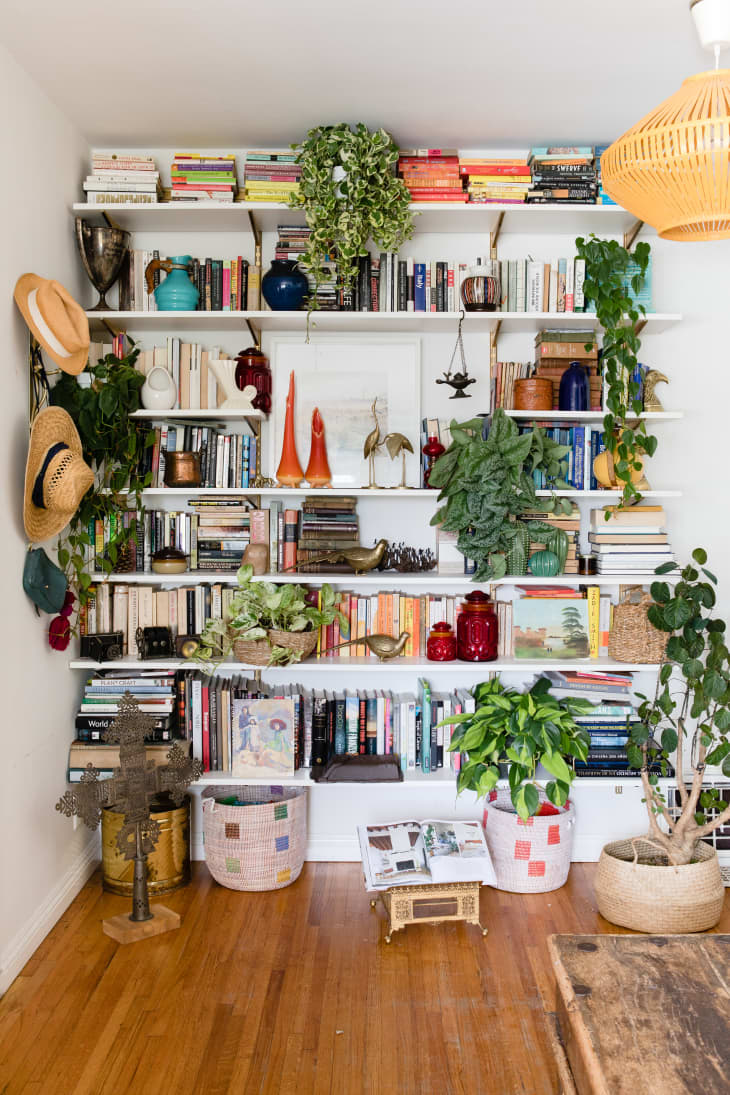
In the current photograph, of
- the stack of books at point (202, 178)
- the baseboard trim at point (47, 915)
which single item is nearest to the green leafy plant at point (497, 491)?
the stack of books at point (202, 178)

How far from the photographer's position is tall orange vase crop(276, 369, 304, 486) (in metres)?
3.27

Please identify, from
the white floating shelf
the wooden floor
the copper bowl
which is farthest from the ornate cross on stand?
the white floating shelf

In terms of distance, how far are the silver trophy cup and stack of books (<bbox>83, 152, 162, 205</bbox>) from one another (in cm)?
10

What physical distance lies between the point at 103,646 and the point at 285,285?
1.47 m

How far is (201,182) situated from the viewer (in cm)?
321

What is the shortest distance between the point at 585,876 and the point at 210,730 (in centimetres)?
152

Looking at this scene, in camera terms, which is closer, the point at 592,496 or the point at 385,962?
the point at 385,962

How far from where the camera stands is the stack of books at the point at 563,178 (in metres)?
3.20

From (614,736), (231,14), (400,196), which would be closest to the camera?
(231,14)

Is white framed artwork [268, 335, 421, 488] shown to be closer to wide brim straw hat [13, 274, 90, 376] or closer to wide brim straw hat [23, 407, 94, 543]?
wide brim straw hat [13, 274, 90, 376]

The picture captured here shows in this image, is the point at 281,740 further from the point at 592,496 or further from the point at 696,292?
the point at 696,292

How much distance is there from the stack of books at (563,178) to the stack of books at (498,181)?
0.04m

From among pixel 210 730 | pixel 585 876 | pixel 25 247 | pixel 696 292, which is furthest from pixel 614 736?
pixel 25 247

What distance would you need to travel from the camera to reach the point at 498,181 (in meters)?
3.20
